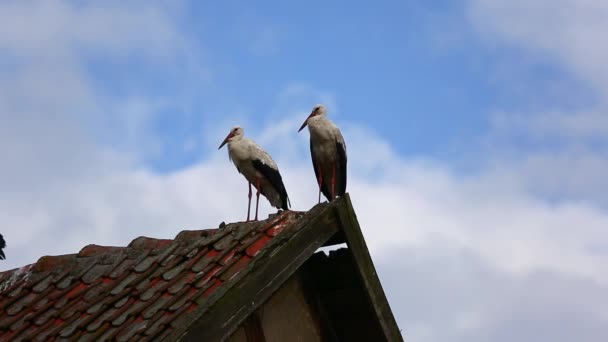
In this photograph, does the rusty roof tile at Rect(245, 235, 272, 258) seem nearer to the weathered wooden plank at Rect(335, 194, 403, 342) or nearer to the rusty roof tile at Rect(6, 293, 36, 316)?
the weathered wooden plank at Rect(335, 194, 403, 342)

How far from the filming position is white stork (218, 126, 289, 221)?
11250mm

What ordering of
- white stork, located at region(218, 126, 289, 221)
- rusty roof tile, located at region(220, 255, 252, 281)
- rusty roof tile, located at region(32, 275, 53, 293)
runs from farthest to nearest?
1. white stork, located at region(218, 126, 289, 221)
2. rusty roof tile, located at region(32, 275, 53, 293)
3. rusty roof tile, located at region(220, 255, 252, 281)

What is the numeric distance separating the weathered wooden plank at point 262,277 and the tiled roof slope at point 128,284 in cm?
6

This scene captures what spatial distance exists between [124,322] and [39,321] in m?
0.68

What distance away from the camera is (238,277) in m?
4.38

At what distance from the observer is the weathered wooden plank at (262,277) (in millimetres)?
4145

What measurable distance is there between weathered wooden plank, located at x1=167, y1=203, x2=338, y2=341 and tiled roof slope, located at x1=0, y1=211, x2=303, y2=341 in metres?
0.06

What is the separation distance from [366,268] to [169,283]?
1.12m

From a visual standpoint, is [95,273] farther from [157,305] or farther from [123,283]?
[157,305]

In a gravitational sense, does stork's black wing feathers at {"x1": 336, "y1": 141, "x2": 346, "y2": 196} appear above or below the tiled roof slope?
above

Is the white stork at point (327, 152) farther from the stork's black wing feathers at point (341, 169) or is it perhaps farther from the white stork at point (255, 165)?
the white stork at point (255, 165)

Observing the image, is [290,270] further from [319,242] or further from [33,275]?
[33,275]

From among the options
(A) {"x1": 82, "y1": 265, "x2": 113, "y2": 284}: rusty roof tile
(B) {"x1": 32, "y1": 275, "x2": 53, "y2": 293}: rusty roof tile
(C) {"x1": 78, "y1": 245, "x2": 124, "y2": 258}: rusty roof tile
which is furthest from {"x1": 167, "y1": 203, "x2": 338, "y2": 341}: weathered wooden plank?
(B) {"x1": 32, "y1": 275, "x2": 53, "y2": 293}: rusty roof tile

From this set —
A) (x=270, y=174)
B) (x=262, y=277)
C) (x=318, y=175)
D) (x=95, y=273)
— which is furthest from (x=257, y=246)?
(x=318, y=175)
